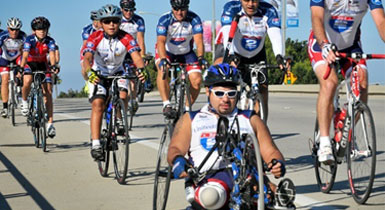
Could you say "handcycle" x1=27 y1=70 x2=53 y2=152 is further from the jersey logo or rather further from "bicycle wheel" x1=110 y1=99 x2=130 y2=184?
the jersey logo

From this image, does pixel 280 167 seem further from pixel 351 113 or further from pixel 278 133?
pixel 278 133

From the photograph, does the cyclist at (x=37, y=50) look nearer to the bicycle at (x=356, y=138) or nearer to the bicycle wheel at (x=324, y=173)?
→ the bicycle wheel at (x=324, y=173)

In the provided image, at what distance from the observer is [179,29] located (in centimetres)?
1273

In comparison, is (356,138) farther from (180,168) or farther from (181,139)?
(180,168)

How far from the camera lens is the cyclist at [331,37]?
7625mm

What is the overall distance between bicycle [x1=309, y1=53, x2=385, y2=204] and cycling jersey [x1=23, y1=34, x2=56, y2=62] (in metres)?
7.80

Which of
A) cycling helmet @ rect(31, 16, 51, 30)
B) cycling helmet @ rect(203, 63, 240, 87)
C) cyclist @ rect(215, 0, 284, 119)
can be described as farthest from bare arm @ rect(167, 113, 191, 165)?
cycling helmet @ rect(31, 16, 51, 30)

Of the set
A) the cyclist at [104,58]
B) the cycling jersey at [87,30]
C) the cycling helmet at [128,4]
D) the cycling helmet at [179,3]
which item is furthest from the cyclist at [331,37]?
the cycling jersey at [87,30]

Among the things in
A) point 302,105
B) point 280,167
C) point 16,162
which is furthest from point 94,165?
point 302,105

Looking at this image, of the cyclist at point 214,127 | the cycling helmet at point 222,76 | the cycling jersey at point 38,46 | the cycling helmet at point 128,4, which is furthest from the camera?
the cycling helmet at point 128,4

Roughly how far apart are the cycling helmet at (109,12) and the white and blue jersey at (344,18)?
258 centimetres

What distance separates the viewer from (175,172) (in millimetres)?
5492

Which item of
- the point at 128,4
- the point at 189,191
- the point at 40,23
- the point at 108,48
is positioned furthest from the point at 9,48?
the point at 189,191

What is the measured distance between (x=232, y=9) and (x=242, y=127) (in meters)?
4.14
